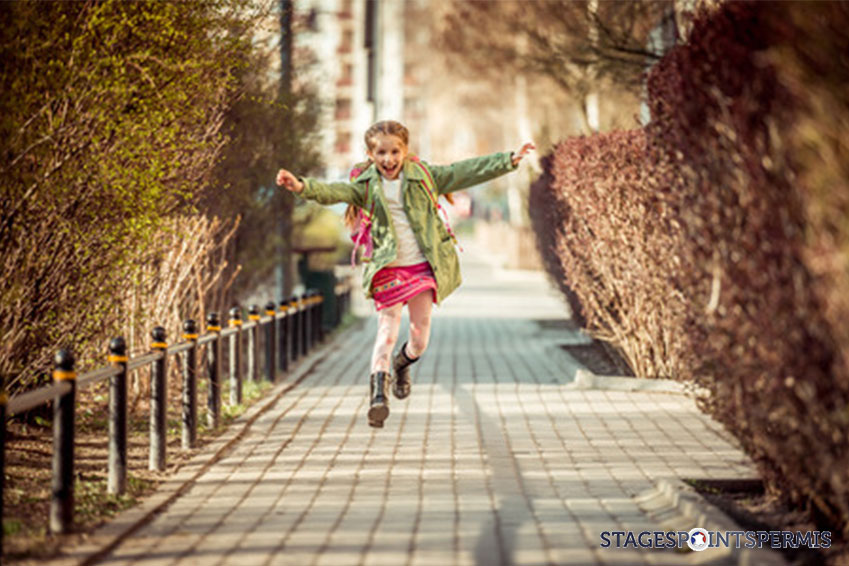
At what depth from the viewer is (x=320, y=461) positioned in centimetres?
914

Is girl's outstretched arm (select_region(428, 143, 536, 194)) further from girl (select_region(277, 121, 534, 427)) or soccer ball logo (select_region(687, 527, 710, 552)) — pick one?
soccer ball logo (select_region(687, 527, 710, 552))

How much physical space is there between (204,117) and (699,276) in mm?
4212

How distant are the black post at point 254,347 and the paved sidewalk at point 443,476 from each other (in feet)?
1.57

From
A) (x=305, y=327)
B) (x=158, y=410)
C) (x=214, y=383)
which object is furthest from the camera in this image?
(x=305, y=327)

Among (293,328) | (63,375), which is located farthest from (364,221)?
(293,328)

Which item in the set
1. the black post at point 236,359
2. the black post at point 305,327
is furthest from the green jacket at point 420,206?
the black post at point 305,327

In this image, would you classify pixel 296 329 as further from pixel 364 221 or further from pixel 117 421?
pixel 117 421

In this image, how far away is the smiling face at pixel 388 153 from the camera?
916 centimetres

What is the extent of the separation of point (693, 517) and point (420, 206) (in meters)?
3.04

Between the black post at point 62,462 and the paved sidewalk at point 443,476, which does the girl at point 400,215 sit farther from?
the black post at point 62,462

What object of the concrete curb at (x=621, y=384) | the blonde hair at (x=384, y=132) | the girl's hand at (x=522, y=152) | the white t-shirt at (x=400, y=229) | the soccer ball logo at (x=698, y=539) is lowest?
the soccer ball logo at (x=698, y=539)

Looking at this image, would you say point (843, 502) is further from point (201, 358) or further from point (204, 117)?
point (201, 358)

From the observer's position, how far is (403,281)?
9.34m

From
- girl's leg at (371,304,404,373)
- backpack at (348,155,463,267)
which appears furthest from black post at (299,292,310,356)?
backpack at (348,155,463,267)
